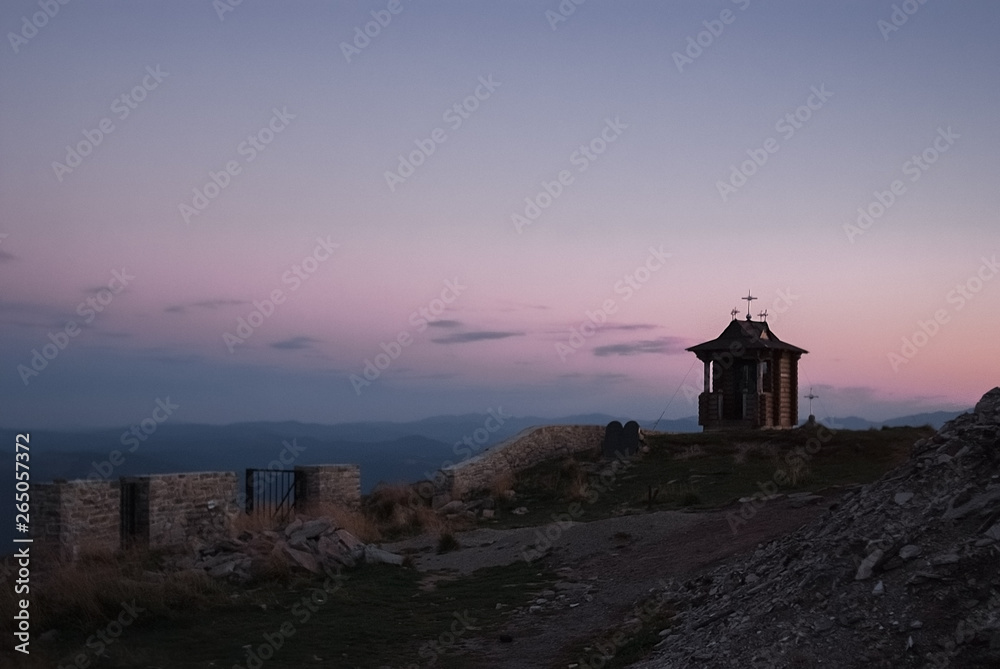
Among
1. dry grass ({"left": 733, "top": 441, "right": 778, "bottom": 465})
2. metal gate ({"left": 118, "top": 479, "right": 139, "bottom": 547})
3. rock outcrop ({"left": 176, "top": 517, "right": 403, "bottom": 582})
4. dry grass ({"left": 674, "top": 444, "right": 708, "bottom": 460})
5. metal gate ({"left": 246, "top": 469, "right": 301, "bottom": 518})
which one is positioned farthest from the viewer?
dry grass ({"left": 674, "top": 444, "right": 708, "bottom": 460})

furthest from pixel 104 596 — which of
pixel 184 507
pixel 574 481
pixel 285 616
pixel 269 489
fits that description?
pixel 574 481

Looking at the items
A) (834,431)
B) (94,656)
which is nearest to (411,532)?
(94,656)

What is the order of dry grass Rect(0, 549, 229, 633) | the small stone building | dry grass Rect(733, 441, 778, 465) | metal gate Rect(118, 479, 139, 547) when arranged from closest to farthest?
dry grass Rect(0, 549, 229, 633), metal gate Rect(118, 479, 139, 547), dry grass Rect(733, 441, 778, 465), the small stone building

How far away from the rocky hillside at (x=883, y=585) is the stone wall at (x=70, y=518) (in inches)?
392

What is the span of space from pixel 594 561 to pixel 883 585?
21.5 ft

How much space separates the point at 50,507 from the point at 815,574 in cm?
1223

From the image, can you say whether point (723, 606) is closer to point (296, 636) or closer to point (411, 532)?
point (296, 636)

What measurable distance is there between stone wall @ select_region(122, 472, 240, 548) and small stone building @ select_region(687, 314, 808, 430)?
1933cm

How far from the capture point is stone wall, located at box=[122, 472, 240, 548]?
16766mm

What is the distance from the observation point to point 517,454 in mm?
26578

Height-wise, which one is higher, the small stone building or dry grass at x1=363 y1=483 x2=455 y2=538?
the small stone building

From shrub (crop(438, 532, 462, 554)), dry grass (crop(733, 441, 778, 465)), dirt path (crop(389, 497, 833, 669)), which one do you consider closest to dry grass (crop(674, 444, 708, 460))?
dry grass (crop(733, 441, 778, 465))

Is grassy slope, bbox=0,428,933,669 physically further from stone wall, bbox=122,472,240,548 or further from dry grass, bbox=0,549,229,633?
stone wall, bbox=122,472,240,548

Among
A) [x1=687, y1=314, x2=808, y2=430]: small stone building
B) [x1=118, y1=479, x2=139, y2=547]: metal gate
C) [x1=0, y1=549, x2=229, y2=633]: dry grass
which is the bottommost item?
[x1=0, y1=549, x2=229, y2=633]: dry grass
